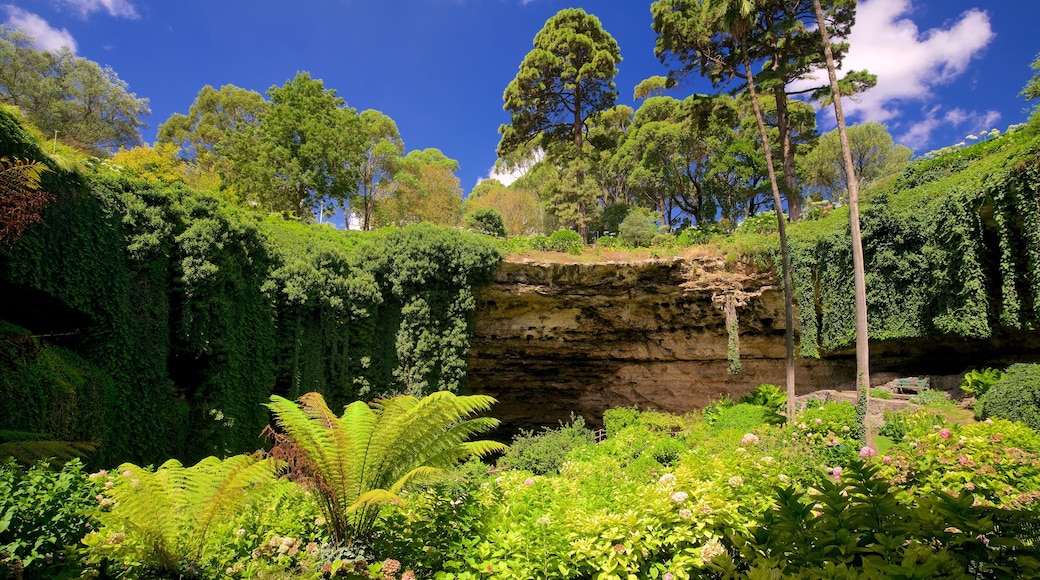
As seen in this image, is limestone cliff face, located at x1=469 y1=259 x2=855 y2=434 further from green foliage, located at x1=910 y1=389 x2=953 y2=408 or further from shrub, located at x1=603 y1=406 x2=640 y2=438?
shrub, located at x1=603 y1=406 x2=640 y2=438

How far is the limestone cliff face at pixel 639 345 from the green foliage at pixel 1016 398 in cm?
379

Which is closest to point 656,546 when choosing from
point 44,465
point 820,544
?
point 820,544

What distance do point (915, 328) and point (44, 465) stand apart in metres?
18.0

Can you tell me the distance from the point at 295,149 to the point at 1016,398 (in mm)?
23701

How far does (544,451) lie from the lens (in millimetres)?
11430

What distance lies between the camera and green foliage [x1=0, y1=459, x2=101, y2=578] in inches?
124

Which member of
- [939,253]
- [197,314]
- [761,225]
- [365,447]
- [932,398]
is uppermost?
[761,225]

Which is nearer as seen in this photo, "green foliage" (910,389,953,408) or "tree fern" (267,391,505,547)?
"tree fern" (267,391,505,547)

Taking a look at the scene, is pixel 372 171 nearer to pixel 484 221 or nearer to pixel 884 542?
pixel 484 221

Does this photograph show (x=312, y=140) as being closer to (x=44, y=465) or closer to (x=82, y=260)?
(x=82, y=260)

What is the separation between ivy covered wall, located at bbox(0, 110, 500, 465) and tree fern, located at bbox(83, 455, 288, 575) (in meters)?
2.90

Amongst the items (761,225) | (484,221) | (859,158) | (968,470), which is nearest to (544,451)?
(968,470)

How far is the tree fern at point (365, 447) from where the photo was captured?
4035 mm

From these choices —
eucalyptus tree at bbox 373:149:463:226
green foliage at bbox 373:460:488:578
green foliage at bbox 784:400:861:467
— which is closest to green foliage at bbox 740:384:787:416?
green foliage at bbox 784:400:861:467
